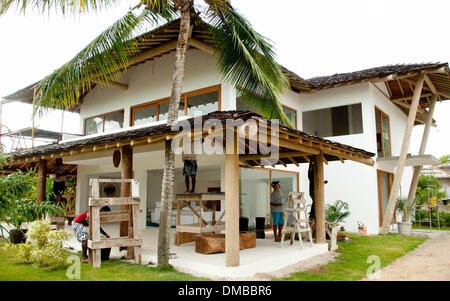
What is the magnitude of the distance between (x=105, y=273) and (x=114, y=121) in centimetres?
869

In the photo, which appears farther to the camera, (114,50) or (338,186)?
(338,186)

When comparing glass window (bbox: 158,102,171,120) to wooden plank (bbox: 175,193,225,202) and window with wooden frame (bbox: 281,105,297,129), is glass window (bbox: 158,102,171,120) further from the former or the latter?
window with wooden frame (bbox: 281,105,297,129)

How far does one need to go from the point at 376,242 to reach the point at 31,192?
32.1 ft

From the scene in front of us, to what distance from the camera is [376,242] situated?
10.9 metres

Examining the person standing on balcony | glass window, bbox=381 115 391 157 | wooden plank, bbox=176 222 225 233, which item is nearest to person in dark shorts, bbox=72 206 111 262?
wooden plank, bbox=176 222 225 233

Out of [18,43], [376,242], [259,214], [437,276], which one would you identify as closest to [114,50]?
[18,43]

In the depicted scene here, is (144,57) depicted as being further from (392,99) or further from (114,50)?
(392,99)

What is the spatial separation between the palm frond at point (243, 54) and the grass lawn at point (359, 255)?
339 cm

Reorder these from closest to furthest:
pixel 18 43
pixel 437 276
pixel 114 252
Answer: pixel 437 276
pixel 18 43
pixel 114 252

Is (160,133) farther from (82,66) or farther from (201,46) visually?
(201,46)

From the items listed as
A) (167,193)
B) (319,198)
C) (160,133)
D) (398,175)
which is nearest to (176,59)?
(160,133)

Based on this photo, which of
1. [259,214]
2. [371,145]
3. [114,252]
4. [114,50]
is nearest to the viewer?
[114,50]

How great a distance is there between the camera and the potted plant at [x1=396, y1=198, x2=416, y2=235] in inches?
520
